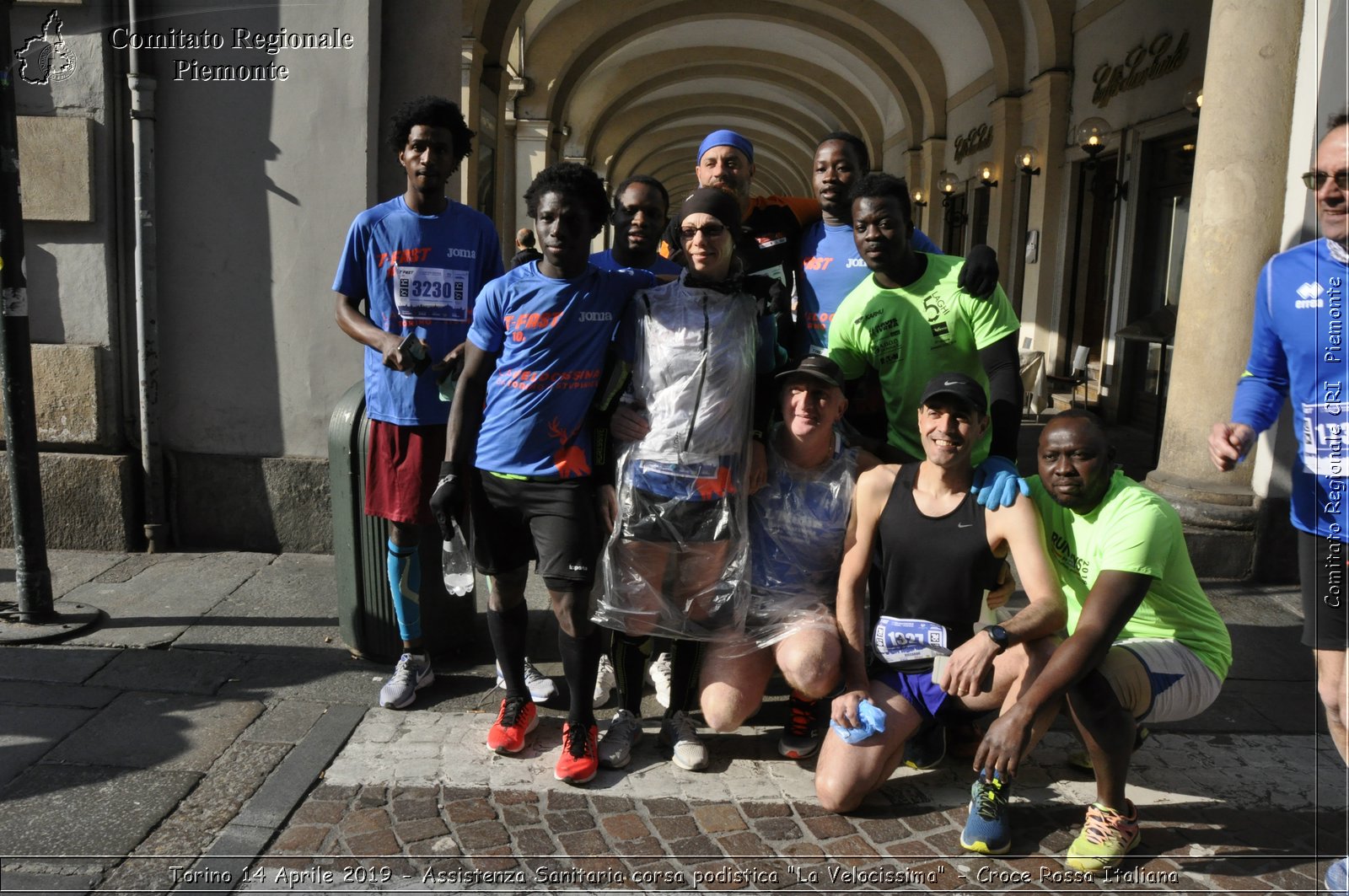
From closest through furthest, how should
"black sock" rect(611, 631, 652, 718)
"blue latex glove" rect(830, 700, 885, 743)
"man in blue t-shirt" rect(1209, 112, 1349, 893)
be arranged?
"man in blue t-shirt" rect(1209, 112, 1349, 893), "blue latex glove" rect(830, 700, 885, 743), "black sock" rect(611, 631, 652, 718)

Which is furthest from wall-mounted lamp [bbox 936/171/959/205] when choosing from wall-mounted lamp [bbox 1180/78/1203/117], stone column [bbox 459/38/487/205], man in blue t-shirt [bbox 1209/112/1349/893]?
man in blue t-shirt [bbox 1209/112/1349/893]

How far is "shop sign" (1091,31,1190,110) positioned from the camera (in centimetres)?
1057

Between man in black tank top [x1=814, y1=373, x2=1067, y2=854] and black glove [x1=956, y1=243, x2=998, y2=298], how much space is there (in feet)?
1.09

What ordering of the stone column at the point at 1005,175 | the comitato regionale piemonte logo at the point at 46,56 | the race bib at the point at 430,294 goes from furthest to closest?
the stone column at the point at 1005,175 → the comitato regionale piemonte logo at the point at 46,56 → the race bib at the point at 430,294

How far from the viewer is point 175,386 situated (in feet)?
18.4

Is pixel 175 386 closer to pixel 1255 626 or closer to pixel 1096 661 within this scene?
pixel 1096 661

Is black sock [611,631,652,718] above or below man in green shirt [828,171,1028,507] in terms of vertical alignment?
below

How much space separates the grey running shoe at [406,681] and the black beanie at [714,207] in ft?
6.29

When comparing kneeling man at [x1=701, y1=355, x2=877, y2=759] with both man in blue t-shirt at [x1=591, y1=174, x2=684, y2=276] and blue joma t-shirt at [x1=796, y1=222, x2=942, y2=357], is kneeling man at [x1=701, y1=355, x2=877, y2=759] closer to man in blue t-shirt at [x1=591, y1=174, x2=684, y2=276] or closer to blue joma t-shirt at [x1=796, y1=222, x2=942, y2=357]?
blue joma t-shirt at [x1=796, y1=222, x2=942, y2=357]

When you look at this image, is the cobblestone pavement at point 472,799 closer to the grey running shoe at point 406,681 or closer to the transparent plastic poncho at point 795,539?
the grey running shoe at point 406,681

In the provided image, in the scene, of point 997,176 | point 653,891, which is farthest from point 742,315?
point 997,176

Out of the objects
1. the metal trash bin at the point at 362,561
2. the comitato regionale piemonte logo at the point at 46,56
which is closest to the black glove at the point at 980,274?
the metal trash bin at the point at 362,561

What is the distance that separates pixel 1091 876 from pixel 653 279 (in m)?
2.25

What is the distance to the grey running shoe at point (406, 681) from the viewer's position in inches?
150
